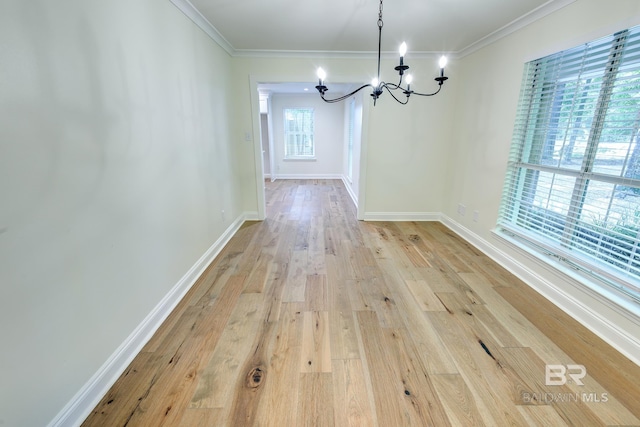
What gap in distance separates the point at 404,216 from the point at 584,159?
2389 mm

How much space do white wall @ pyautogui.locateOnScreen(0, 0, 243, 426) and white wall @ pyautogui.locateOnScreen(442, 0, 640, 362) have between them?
10.0 ft

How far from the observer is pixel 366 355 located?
68.2 inches

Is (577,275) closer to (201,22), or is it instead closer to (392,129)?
(392,129)

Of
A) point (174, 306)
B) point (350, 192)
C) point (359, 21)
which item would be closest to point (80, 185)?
point (174, 306)

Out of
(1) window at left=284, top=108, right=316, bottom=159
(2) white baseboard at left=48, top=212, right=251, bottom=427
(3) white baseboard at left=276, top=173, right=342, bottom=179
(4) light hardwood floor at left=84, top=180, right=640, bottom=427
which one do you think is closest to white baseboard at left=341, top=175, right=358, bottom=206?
(3) white baseboard at left=276, top=173, right=342, bottom=179

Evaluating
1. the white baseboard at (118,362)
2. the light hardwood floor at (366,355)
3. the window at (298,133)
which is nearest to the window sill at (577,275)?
the light hardwood floor at (366,355)

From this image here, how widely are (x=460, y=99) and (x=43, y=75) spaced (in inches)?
161

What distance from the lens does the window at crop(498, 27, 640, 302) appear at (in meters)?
1.82

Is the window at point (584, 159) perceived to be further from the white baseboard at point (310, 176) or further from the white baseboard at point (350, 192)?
the white baseboard at point (310, 176)

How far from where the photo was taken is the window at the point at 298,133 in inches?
315

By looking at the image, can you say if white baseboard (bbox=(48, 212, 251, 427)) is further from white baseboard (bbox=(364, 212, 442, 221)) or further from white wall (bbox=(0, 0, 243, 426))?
white baseboard (bbox=(364, 212, 442, 221))

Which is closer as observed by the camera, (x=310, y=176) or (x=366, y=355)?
(x=366, y=355)

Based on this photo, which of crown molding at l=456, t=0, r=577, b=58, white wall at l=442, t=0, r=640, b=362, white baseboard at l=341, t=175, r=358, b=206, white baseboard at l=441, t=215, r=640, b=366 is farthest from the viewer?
white baseboard at l=341, t=175, r=358, b=206

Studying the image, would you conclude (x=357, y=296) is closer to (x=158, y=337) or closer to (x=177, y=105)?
(x=158, y=337)
